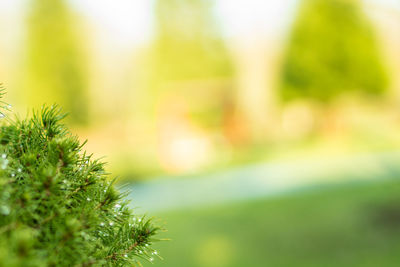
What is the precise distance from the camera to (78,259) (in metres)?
0.67

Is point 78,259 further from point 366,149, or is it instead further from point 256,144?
point 256,144

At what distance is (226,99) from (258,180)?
8964 millimetres

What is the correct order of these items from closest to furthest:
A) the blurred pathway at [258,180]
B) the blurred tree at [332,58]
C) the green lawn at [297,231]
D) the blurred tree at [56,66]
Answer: the green lawn at [297,231] < the blurred pathway at [258,180] < the blurred tree at [332,58] < the blurred tree at [56,66]

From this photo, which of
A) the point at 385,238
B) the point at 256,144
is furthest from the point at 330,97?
the point at 385,238

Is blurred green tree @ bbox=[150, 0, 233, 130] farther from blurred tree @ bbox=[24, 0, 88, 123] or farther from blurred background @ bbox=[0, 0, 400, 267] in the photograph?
blurred tree @ bbox=[24, 0, 88, 123]

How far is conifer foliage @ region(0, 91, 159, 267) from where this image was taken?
64 cm

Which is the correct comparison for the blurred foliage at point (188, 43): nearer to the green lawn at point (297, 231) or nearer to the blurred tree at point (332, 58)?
the blurred tree at point (332, 58)

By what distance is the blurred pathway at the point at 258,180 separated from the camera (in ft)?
32.2

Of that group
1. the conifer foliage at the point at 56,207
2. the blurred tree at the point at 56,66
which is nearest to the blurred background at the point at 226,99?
the blurred tree at the point at 56,66

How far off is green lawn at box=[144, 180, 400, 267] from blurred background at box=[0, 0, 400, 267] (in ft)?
0.25

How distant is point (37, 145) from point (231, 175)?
39.6 feet

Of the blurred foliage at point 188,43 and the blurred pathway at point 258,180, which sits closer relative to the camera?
the blurred pathway at point 258,180

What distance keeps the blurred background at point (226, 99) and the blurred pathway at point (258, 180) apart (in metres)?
0.05

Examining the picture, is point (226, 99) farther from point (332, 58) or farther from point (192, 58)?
point (192, 58)
